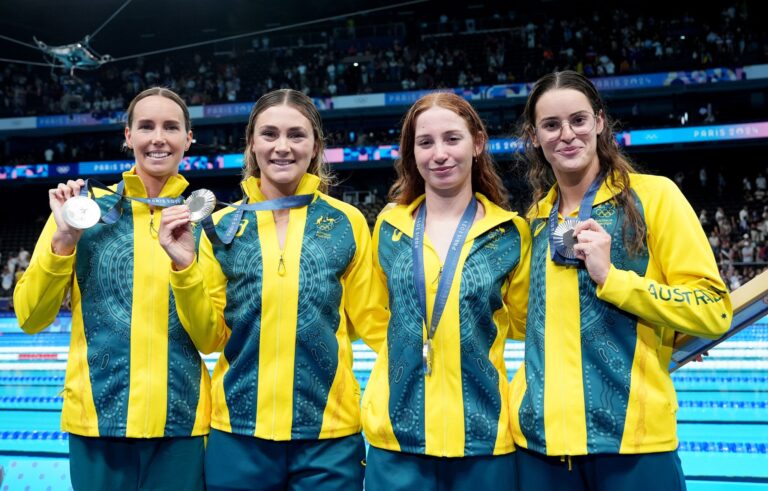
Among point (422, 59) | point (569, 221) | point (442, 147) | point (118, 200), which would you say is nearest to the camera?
point (569, 221)

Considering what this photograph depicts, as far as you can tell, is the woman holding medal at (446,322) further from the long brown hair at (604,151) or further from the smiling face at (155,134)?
the smiling face at (155,134)

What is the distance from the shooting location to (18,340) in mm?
9109

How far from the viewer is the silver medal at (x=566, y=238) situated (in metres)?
1.73

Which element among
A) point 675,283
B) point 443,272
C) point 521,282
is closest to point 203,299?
point 443,272

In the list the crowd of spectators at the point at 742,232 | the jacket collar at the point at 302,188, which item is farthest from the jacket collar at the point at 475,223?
the crowd of spectators at the point at 742,232

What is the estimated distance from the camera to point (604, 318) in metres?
1.75

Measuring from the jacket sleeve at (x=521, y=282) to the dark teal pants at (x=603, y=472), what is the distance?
445mm

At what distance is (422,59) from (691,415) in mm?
16212

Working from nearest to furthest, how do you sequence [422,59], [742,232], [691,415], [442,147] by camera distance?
[442,147] → [691,415] → [742,232] → [422,59]

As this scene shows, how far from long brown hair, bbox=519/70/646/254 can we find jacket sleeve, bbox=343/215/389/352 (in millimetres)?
553

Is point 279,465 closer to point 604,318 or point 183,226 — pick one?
point 183,226

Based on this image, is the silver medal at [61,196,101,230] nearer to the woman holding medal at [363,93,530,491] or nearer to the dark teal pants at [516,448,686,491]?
the woman holding medal at [363,93,530,491]

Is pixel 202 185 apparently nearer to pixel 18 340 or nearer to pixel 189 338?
pixel 18 340

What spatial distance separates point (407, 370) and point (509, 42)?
64.4 feet
